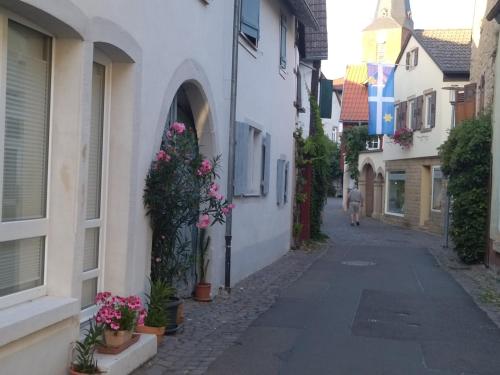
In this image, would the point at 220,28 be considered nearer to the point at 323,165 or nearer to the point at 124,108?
the point at 124,108

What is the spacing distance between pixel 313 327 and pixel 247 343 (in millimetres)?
1164

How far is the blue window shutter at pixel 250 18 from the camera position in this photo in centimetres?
1070

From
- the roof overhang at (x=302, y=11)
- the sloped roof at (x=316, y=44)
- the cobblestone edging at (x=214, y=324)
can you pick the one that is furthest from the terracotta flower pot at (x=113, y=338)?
the sloped roof at (x=316, y=44)

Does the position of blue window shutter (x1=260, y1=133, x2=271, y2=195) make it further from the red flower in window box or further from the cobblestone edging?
the red flower in window box

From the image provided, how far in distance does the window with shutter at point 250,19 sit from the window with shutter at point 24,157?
615cm

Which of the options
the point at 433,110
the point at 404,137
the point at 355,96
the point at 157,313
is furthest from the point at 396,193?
the point at 157,313

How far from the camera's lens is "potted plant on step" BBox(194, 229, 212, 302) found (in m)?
8.99

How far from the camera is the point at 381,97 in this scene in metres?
26.8

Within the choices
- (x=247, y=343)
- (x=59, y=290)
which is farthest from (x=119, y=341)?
(x=247, y=343)

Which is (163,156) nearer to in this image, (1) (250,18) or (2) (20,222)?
Result: (2) (20,222)

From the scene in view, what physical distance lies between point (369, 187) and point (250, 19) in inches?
1024

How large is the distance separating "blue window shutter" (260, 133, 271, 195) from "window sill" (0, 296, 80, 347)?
8356 millimetres

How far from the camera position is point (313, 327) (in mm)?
7723

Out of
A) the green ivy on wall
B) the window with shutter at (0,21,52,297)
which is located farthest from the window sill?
the green ivy on wall
